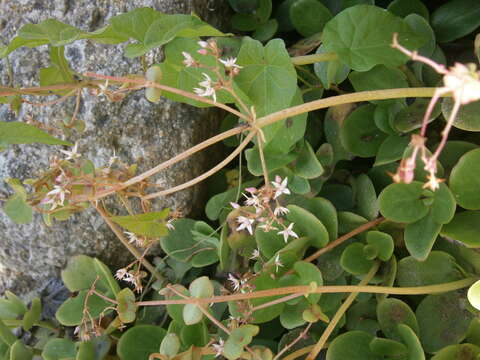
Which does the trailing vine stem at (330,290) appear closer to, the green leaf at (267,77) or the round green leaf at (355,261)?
the round green leaf at (355,261)

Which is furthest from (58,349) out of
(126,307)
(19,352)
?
(126,307)

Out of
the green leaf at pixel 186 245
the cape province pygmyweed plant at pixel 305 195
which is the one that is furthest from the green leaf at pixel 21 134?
the green leaf at pixel 186 245

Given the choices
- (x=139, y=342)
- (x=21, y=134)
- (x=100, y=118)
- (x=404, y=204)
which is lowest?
(x=139, y=342)

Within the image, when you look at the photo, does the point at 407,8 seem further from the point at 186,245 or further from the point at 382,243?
the point at 186,245

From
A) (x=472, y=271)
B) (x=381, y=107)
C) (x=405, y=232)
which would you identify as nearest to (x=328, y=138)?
(x=381, y=107)

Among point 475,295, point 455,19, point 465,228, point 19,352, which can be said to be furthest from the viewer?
point 19,352

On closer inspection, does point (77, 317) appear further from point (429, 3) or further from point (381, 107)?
point (429, 3)

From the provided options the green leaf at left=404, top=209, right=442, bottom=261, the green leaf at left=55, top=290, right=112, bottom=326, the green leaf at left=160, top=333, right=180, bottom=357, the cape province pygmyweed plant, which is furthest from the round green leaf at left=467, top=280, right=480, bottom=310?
the green leaf at left=55, top=290, right=112, bottom=326

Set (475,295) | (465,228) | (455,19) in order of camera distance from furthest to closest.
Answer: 1. (455,19)
2. (465,228)
3. (475,295)
